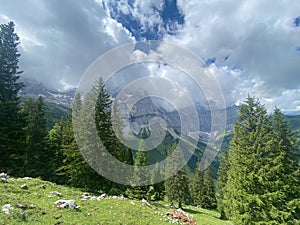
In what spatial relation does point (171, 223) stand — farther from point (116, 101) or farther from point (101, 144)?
point (116, 101)

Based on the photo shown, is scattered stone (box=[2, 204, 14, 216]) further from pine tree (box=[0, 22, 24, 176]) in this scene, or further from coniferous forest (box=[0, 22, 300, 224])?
pine tree (box=[0, 22, 24, 176])

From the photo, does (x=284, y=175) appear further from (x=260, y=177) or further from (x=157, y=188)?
(x=157, y=188)

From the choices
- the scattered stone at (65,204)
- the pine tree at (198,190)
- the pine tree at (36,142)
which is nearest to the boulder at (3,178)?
the scattered stone at (65,204)

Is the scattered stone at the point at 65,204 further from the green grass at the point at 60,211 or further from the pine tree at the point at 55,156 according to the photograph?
the pine tree at the point at 55,156

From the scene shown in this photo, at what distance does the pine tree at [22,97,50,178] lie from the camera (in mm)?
32500

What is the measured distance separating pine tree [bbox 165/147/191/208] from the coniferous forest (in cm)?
962

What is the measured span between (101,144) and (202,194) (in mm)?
A: 49040

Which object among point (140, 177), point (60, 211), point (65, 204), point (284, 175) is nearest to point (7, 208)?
point (60, 211)

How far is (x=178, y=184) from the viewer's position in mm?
48281

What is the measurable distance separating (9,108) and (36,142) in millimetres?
8950

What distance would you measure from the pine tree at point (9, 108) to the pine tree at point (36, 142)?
13.5 ft

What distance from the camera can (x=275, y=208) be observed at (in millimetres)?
18156

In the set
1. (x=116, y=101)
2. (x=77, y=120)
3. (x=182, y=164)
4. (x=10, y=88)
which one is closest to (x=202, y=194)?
(x=182, y=164)

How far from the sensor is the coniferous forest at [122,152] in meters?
18.9
